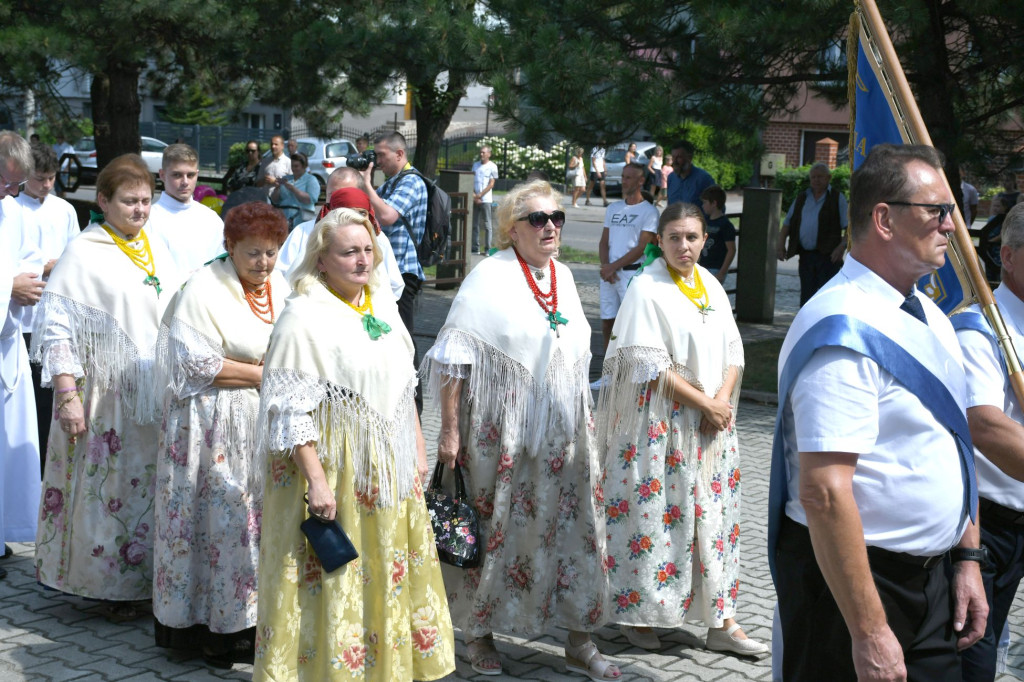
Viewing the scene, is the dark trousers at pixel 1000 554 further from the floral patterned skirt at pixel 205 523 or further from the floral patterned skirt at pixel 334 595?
the floral patterned skirt at pixel 205 523

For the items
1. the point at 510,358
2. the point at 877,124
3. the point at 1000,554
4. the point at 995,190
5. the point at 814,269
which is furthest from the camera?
the point at 995,190

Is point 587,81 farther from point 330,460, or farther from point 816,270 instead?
point 330,460

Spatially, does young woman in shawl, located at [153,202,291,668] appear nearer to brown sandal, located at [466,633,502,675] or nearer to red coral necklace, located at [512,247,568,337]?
brown sandal, located at [466,633,502,675]

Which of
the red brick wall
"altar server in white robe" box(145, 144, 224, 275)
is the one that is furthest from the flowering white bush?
"altar server in white robe" box(145, 144, 224, 275)

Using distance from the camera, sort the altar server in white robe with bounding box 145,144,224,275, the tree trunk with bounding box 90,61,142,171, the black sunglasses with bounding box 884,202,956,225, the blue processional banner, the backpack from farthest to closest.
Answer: the tree trunk with bounding box 90,61,142,171, the backpack, the altar server in white robe with bounding box 145,144,224,275, the blue processional banner, the black sunglasses with bounding box 884,202,956,225

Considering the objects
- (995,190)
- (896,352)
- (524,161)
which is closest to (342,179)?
(896,352)

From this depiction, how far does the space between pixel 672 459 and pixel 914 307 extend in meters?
2.06

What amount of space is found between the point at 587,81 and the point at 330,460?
6.25m

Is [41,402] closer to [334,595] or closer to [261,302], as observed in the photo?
[261,302]

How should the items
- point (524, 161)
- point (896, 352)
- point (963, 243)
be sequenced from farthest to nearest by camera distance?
point (524, 161) < point (963, 243) < point (896, 352)

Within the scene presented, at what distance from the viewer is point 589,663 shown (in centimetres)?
460

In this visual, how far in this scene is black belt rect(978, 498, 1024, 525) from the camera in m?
3.47

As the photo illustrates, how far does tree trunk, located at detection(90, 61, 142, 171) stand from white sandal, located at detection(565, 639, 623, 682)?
40.9ft

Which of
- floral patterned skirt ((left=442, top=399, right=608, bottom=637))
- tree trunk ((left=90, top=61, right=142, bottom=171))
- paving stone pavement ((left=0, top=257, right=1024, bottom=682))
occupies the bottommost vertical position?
paving stone pavement ((left=0, top=257, right=1024, bottom=682))
